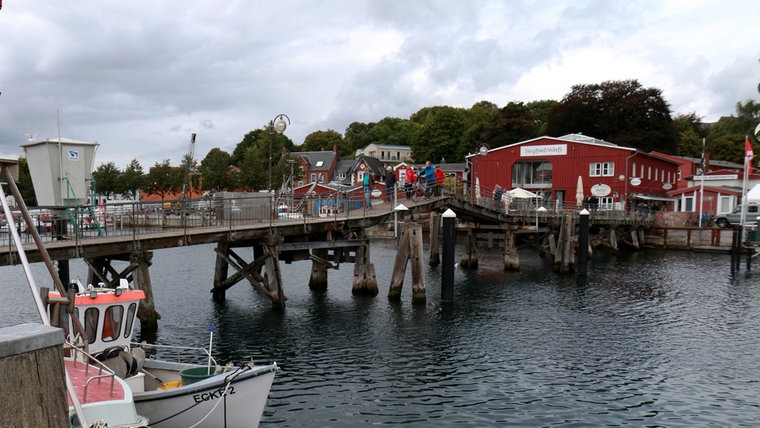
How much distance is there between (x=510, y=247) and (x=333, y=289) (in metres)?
14.7

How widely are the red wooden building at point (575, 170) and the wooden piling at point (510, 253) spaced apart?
62.0 ft

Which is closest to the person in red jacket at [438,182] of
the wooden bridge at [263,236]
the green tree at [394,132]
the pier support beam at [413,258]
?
the wooden bridge at [263,236]

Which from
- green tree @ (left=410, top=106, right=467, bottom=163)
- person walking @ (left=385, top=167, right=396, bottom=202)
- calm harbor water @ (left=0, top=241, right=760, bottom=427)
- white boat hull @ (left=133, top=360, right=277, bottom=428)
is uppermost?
green tree @ (left=410, top=106, right=467, bottom=163)

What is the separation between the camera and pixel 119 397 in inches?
383

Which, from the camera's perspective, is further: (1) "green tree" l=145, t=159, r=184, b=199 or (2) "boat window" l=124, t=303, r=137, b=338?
(1) "green tree" l=145, t=159, r=184, b=199

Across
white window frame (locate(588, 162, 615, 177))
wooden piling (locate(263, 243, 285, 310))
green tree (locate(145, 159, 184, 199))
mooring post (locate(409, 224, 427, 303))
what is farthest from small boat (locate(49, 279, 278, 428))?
green tree (locate(145, 159, 184, 199))

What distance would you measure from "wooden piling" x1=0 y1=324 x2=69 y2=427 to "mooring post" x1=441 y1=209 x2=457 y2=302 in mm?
24081

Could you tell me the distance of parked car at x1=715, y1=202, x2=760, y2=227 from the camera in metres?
57.9

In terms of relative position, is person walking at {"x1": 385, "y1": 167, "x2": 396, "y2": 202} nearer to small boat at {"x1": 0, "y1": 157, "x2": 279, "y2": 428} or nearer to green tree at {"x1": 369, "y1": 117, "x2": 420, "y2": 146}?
small boat at {"x1": 0, "y1": 157, "x2": 279, "y2": 428}

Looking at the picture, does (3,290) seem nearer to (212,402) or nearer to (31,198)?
(212,402)

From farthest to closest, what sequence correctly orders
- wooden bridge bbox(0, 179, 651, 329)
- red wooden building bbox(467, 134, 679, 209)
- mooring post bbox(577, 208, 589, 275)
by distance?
red wooden building bbox(467, 134, 679, 209) < mooring post bbox(577, 208, 589, 275) < wooden bridge bbox(0, 179, 651, 329)

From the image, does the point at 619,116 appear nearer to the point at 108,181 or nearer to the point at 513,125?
the point at 513,125

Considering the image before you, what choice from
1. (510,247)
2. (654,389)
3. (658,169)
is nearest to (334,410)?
(654,389)

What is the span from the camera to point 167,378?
13.2 meters
